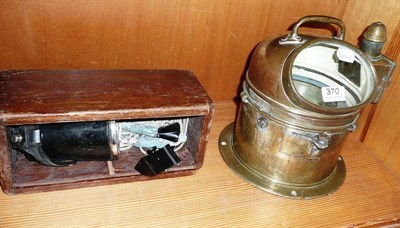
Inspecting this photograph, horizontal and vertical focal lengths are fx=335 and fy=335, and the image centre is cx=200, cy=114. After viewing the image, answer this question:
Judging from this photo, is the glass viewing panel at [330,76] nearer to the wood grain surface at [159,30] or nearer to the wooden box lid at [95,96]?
the wood grain surface at [159,30]

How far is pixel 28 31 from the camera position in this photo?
91 cm

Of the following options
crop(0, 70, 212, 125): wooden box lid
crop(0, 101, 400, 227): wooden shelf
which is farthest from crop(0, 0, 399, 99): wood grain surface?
crop(0, 101, 400, 227): wooden shelf

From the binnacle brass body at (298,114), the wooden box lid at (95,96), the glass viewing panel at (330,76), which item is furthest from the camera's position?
the glass viewing panel at (330,76)

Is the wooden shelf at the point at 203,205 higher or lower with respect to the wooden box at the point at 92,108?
lower

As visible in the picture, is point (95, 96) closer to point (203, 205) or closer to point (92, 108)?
point (92, 108)

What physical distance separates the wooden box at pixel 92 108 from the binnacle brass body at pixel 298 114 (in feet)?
0.46

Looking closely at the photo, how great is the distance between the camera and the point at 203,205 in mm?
828

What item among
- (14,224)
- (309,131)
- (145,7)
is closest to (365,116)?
(309,131)

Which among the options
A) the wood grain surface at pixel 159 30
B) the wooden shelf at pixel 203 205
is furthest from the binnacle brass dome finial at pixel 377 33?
the wooden shelf at pixel 203 205

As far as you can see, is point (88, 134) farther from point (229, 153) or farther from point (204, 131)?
point (229, 153)

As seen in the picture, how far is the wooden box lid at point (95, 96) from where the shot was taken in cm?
68

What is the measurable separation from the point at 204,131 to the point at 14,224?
0.46 metres

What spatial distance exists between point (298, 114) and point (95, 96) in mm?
468

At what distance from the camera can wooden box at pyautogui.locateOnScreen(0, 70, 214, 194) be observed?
2.24 feet
